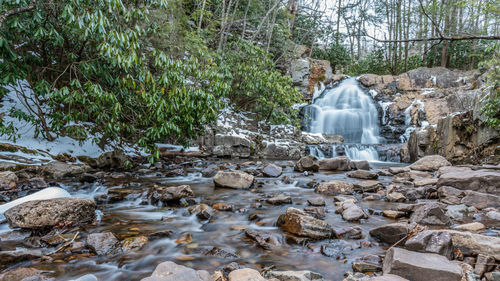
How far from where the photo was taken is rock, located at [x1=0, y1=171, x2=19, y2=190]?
4436mm

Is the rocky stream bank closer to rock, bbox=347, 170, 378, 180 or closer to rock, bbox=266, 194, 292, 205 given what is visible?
rock, bbox=266, 194, 292, 205

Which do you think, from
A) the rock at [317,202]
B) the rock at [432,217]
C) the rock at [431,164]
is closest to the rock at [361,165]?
the rock at [431,164]

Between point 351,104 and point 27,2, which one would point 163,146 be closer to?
point 27,2

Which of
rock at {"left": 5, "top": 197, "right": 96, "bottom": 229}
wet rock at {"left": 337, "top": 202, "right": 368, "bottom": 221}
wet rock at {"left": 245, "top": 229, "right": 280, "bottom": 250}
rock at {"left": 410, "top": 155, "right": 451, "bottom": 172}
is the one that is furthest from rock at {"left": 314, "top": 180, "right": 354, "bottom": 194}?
rock at {"left": 5, "top": 197, "right": 96, "bottom": 229}

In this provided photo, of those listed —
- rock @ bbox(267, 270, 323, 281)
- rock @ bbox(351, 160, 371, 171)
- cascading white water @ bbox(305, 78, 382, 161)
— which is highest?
cascading white water @ bbox(305, 78, 382, 161)

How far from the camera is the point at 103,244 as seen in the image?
2.55m

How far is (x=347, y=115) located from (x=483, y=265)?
13.2 meters

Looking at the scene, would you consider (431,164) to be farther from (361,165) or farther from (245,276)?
(245,276)

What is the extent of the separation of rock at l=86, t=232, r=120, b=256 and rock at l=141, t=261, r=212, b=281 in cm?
91

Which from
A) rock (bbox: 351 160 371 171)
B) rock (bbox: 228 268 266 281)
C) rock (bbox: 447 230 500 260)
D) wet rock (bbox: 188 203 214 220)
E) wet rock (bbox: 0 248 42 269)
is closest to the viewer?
rock (bbox: 228 268 266 281)

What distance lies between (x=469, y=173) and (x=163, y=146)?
27.3 feet

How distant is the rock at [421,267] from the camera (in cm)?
169

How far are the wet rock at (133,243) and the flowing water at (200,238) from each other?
0.17 feet

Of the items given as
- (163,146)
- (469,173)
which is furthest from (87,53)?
(469,173)
